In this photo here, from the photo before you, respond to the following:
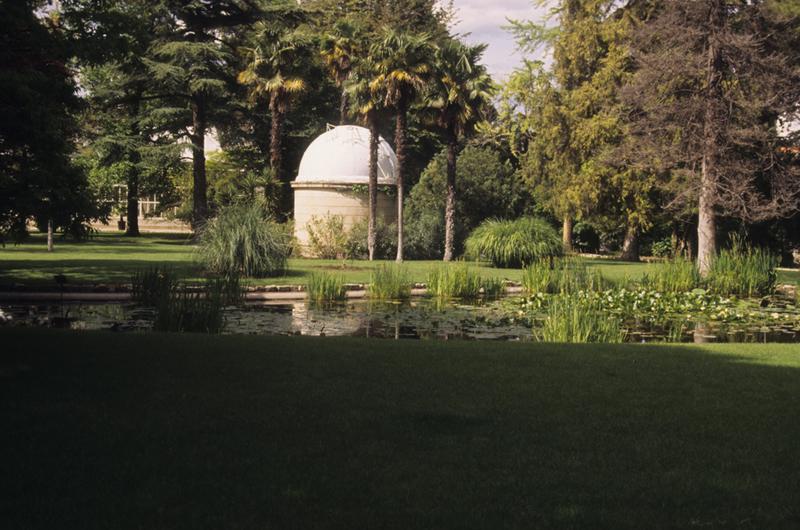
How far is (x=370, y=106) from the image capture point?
3209cm

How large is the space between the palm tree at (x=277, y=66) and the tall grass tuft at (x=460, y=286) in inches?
698

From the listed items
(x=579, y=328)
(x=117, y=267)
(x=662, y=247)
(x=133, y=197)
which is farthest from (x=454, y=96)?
(x=133, y=197)

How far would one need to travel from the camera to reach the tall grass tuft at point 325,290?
17.4m

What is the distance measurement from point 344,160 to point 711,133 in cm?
1633

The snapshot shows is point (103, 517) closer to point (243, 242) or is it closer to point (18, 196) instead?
point (18, 196)

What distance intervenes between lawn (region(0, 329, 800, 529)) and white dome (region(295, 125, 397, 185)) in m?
27.2

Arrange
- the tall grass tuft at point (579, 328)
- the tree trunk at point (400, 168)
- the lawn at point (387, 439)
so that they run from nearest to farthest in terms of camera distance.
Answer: the lawn at point (387, 439)
the tall grass tuft at point (579, 328)
the tree trunk at point (400, 168)

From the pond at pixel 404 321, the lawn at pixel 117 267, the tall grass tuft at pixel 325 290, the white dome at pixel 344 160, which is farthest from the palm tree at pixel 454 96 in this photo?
the pond at pixel 404 321

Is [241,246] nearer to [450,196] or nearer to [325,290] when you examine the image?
[325,290]

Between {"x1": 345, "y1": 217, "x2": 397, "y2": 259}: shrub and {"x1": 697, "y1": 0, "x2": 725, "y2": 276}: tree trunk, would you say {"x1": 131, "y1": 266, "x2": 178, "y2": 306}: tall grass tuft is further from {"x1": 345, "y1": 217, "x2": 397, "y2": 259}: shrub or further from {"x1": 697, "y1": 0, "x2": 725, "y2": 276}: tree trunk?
{"x1": 345, "y1": 217, "x2": 397, "y2": 259}: shrub

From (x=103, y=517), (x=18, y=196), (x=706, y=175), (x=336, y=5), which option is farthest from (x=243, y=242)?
(x=336, y=5)

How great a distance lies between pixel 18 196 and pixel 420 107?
2130cm

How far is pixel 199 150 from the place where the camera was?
1503 inches

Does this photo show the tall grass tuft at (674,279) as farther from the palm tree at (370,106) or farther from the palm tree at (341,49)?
the palm tree at (341,49)
